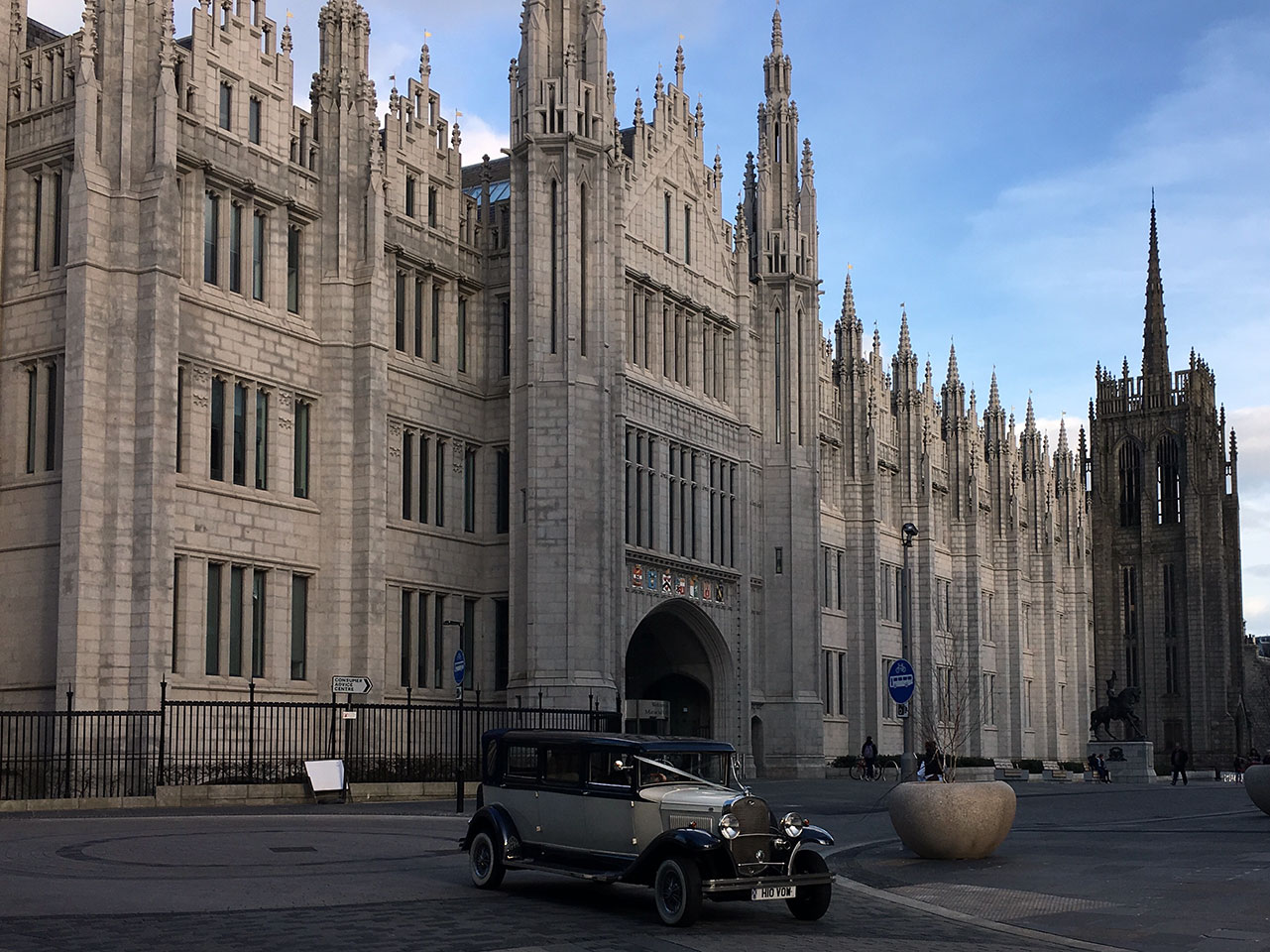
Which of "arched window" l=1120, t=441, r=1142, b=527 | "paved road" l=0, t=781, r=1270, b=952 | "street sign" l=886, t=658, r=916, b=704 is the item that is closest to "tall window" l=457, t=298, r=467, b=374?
"paved road" l=0, t=781, r=1270, b=952

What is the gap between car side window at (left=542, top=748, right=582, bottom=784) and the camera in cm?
1648

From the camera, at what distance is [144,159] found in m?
35.7

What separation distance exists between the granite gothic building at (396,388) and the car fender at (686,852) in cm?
2123

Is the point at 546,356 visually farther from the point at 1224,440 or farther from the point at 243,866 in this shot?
the point at 1224,440

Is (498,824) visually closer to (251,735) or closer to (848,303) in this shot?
(251,735)

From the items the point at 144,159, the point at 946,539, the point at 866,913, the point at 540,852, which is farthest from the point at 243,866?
the point at 946,539

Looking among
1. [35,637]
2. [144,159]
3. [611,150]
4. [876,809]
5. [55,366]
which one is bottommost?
[876,809]

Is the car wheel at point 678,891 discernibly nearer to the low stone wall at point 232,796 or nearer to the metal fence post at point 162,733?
the low stone wall at point 232,796

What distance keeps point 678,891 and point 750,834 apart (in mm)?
943

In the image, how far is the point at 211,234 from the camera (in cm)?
3797

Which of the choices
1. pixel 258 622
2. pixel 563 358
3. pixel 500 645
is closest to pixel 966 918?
pixel 258 622

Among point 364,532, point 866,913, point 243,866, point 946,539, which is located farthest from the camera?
point 946,539

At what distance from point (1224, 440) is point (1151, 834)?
102234mm

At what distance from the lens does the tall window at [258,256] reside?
1543 inches
